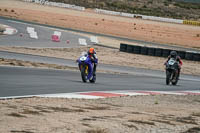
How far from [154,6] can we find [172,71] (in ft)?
269

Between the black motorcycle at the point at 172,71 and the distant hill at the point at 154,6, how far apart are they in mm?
66295

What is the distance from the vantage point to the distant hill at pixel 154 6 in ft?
296

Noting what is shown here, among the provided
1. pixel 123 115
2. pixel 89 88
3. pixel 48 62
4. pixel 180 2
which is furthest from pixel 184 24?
pixel 123 115

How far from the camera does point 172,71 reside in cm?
2122

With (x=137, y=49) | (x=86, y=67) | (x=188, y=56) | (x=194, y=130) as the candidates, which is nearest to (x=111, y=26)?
(x=137, y=49)

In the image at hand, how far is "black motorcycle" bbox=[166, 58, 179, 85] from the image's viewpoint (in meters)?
21.1

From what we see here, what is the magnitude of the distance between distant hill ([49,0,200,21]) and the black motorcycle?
6629 cm

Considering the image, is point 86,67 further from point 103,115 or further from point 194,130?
point 194,130

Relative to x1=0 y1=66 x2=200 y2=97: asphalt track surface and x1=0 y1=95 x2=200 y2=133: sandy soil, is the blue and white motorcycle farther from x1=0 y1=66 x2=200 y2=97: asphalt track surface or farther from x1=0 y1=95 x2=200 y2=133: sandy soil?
x1=0 y1=95 x2=200 y2=133: sandy soil

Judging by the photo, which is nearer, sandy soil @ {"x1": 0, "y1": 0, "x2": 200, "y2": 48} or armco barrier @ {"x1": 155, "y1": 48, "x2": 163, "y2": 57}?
armco barrier @ {"x1": 155, "y1": 48, "x2": 163, "y2": 57}

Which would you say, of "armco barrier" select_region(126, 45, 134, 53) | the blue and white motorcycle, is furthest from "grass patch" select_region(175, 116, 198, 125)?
"armco barrier" select_region(126, 45, 134, 53)

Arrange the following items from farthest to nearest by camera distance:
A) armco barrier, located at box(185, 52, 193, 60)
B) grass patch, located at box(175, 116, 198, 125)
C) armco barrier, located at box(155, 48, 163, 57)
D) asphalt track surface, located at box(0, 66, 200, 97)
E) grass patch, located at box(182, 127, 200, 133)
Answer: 1. armco barrier, located at box(155, 48, 163, 57)
2. armco barrier, located at box(185, 52, 193, 60)
3. asphalt track surface, located at box(0, 66, 200, 97)
4. grass patch, located at box(175, 116, 198, 125)
5. grass patch, located at box(182, 127, 200, 133)

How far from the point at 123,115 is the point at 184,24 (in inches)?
2465

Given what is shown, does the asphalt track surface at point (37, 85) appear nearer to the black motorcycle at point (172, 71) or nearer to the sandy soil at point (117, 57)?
the black motorcycle at point (172, 71)
